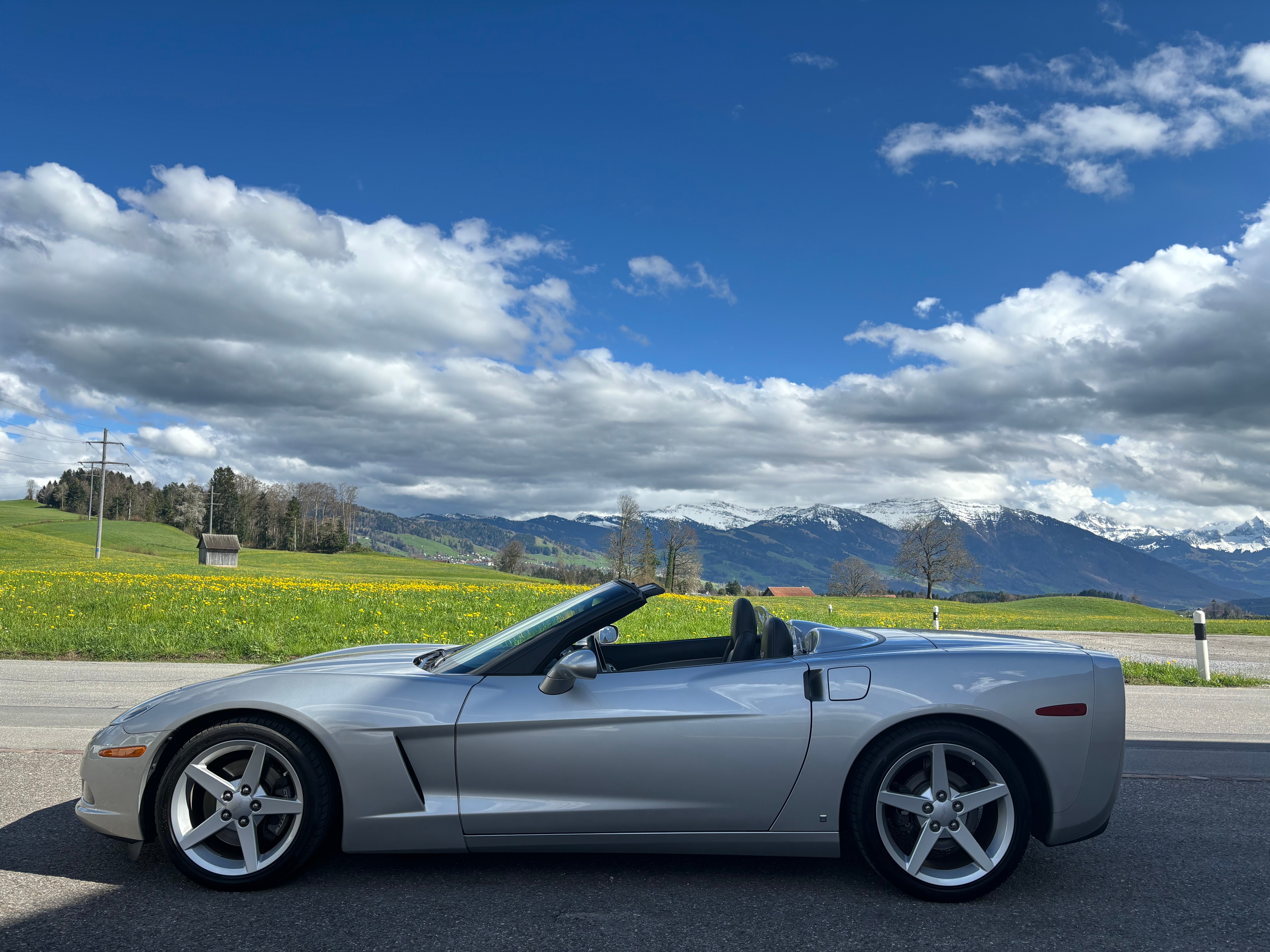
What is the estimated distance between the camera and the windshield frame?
366 cm

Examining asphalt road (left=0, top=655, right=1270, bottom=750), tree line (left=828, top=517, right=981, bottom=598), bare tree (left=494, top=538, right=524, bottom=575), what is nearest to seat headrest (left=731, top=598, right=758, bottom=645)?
asphalt road (left=0, top=655, right=1270, bottom=750)

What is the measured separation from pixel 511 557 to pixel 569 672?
109104 mm

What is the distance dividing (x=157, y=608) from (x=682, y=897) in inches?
549

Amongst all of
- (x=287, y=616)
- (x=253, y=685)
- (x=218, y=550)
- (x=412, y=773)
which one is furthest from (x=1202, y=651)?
(x=218, y=550)

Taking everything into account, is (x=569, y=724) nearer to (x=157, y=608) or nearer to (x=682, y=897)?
(x=682, y=897)

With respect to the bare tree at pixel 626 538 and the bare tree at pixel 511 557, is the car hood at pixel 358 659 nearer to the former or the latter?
the bare tree at pixel 626 538

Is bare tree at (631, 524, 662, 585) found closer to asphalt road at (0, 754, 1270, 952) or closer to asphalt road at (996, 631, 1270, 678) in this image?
asphalt road at (996, 631, 1270, 678)

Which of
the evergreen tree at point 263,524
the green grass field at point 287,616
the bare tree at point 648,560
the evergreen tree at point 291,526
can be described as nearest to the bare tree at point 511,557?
the bare tree at point 648,560

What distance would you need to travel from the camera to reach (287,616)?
1391cm

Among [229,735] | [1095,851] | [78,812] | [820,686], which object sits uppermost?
[820,686]

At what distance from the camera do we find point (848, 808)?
11.1 ft

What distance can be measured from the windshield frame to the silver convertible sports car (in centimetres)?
19

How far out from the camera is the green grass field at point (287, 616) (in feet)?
37.3

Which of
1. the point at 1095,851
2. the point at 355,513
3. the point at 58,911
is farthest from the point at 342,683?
the point at 355,513
